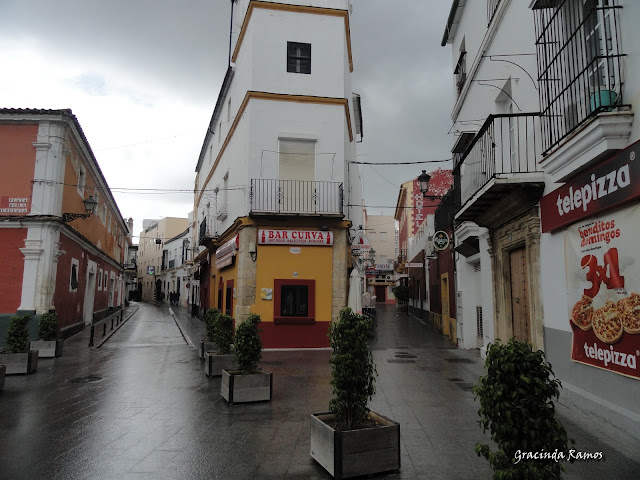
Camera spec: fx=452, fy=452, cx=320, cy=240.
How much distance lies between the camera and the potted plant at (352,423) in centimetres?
408

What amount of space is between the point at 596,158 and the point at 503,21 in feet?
16.4

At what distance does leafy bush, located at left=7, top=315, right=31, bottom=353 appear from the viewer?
9977 millimetres

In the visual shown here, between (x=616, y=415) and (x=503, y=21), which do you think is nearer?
(x=616, y=415)

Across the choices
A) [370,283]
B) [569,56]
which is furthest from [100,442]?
[370,283]

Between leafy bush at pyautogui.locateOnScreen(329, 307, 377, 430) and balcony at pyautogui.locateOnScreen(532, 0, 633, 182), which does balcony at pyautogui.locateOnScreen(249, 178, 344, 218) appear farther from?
leafy bush at pyautogui.locateOnScreen(329, 307, 377, 430)

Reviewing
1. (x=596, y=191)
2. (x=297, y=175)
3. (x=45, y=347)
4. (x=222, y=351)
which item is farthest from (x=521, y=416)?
(x=45, y=347)

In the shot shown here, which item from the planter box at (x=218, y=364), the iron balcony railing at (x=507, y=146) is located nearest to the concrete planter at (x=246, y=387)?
the planter box at (x=218, y=364)

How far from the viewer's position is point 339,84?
1491cm

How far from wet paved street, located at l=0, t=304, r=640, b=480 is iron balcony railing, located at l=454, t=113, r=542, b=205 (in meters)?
3.88

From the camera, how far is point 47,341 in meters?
12.2

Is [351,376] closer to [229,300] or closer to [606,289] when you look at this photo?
[606,289]

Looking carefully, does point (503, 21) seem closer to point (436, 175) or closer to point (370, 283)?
point (436, 175)

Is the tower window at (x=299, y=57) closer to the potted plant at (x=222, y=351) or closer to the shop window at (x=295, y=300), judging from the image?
the shop window at (x=295, y=300)

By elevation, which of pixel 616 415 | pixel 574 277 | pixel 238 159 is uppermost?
pixel 238 159
